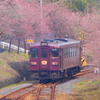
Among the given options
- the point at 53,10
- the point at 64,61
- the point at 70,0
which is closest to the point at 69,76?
the point at 64,61

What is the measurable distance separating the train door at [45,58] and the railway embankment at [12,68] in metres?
2.44

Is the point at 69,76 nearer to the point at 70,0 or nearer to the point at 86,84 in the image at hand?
the point at 86,84

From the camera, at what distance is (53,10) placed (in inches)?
1432

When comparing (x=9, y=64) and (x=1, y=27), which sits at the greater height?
(x=1, y=27)

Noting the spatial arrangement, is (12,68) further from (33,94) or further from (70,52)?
(33,94)

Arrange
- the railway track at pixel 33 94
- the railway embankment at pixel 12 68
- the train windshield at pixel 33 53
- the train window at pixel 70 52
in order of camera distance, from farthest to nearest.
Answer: the train window at pixel 70 52 → the train windshield at pixel 33 53 → the railway embankment at pixel 12 68 → the railway track at pixel 33 94

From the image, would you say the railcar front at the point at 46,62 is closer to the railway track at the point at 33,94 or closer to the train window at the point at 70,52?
the train window at the point at 70,52

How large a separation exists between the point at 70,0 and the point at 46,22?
36.6 ft

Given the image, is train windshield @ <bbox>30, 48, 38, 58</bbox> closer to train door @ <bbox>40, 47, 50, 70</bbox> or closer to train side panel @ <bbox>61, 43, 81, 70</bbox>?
train door @ <bbox>40, 47, 50, 70</bbox>

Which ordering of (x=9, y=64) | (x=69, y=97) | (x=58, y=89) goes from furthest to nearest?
1. (x=9, y=64)
2. (x=58, y=89)
3. (x=69, y=97)

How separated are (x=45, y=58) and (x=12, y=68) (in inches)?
152

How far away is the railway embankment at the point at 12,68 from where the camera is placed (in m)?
23.9

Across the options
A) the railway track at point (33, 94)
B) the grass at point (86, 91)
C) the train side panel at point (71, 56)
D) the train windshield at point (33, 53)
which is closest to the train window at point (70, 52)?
the train side panel at point (71, 56)

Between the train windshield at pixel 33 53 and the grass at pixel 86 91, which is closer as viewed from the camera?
the grass at pixel 86 91
